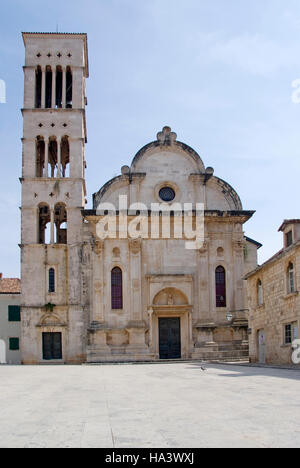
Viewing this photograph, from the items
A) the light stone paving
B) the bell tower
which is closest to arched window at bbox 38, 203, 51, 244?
the bell tower

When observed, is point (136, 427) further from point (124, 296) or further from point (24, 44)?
point (24, 44)

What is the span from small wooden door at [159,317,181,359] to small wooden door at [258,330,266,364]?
24.1ft

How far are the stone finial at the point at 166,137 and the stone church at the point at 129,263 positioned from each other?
0.23ft

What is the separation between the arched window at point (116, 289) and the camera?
39.3m

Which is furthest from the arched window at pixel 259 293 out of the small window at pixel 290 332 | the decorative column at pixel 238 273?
the decorative column at pixel 238 273

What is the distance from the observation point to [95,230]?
39.7m

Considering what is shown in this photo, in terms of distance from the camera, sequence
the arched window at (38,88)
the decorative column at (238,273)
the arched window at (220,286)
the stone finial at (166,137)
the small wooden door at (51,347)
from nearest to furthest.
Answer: the small wooden door at (51,347) < the decorative column at (238,273) < the arched window at (220,286) < the stone finial at (166,137) < the arched window at (38,88)

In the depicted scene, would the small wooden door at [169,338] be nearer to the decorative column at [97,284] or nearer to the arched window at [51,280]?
the decorative column at [97,284]

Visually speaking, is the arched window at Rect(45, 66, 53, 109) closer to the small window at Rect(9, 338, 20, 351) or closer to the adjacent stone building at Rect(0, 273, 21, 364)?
the adjacent stone building at Rect(0, 273, 21, 364)

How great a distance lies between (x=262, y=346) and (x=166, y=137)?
53.4 feet

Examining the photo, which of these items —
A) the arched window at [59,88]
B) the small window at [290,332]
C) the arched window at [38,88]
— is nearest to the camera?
the small window at [290,332]

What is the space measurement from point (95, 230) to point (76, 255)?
6.86 ft

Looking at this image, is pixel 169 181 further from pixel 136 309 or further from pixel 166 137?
pixel 136 309
